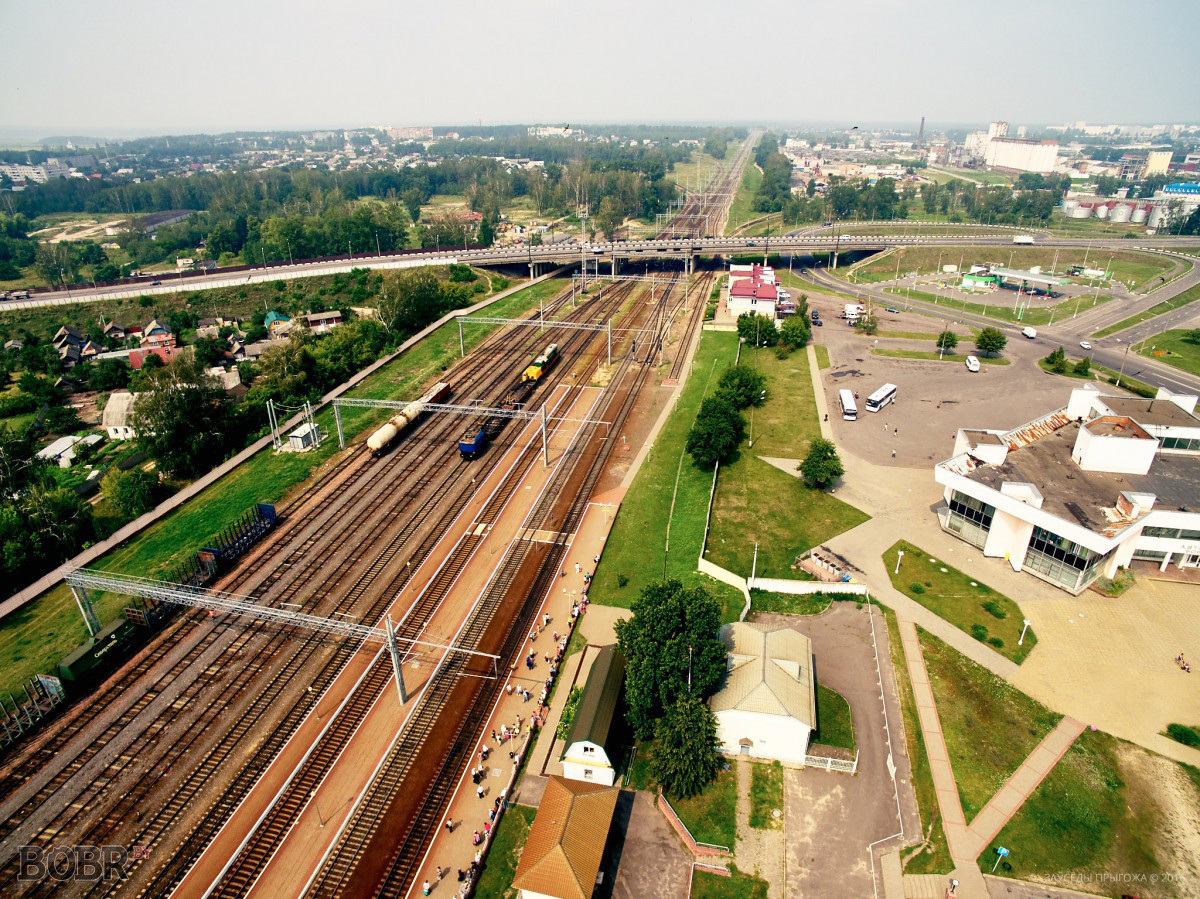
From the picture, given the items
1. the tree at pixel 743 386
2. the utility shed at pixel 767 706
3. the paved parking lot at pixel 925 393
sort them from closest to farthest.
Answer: the utility shed at pixel 767 706 → the paved parking lot at pixel 925 393 → the tree at pixel 743 386

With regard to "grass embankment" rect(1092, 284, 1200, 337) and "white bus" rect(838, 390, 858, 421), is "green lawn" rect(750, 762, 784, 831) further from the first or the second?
"grass embankment" rect(1092, 284, 1200, 337)

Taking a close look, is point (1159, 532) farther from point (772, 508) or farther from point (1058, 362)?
point (1058, 362)

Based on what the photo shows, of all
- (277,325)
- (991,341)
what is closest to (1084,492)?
(991,341)

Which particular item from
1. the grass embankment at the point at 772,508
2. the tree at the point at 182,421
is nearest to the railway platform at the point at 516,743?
the grass embankment at the point at 772,508

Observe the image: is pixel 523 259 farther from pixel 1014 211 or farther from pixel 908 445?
pixel 1014 211

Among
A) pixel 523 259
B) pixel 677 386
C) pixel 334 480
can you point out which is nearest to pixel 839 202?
pixel 523 259

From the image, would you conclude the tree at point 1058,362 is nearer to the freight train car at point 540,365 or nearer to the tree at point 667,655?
the freight train car at point 540,365

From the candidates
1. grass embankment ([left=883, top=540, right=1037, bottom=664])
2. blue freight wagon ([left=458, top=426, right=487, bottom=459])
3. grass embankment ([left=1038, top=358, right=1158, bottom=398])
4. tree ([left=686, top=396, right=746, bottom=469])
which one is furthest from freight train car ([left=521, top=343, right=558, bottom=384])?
grass embankment ([left=1038, top=358, right=1158, bottom=398])
